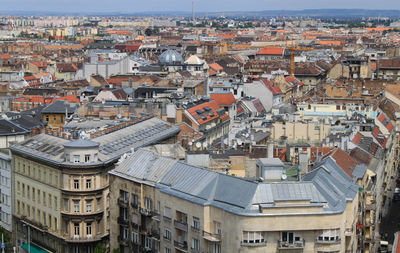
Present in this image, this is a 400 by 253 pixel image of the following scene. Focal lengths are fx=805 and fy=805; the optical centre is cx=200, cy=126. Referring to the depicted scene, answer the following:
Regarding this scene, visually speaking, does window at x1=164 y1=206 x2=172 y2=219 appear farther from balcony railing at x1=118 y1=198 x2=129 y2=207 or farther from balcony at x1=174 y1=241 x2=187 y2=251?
balcony railing at x1=118 y1=198 x2=129 y2=207

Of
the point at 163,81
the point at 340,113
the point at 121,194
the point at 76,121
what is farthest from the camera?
the point at 163,81

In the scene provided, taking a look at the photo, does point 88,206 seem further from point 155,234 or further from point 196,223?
point 196,223

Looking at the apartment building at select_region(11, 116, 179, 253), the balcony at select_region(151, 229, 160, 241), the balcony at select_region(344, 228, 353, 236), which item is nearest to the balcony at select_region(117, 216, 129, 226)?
the balcony at select_region(151, 229, 160, 241)

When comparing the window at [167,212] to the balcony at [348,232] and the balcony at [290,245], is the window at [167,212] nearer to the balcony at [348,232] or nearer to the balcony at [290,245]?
the balcony at [290,245]

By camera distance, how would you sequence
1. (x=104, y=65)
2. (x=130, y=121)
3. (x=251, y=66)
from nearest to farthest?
(x=130, y=121), (x=104, y=65), (x=251, y=66)

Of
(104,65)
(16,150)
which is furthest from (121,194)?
(104,65)

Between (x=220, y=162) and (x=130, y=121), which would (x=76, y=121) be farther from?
(x=220, y=162)

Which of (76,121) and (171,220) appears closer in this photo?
(171,220)
